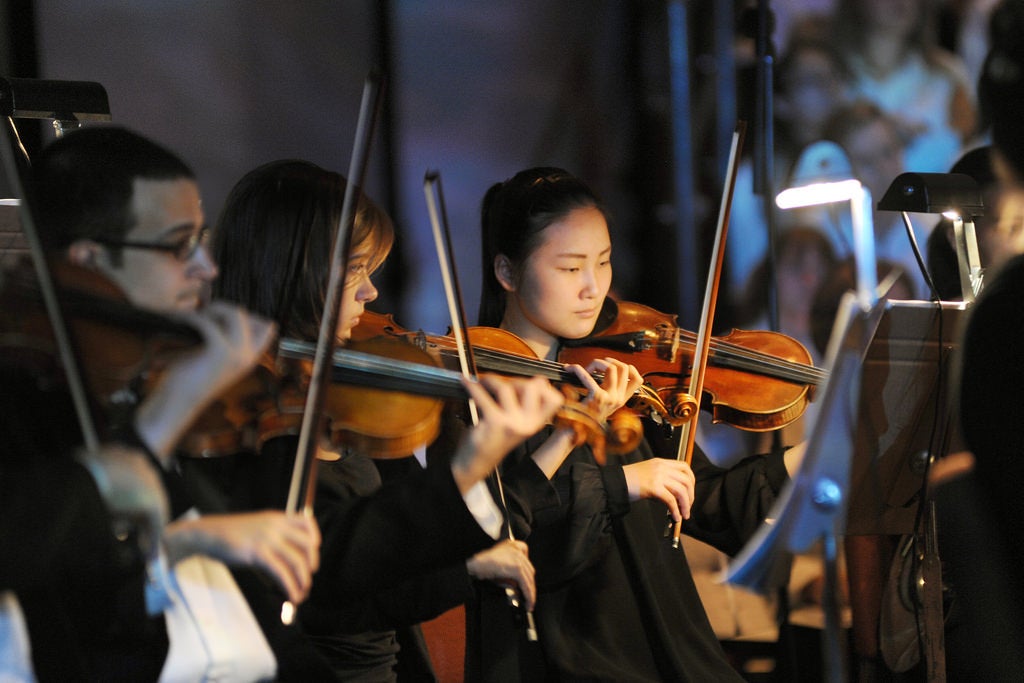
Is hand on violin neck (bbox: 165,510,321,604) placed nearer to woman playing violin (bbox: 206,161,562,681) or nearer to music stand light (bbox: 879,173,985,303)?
woman playing violin (bbox: 206,161,562,681)

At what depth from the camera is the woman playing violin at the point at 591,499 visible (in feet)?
5.30

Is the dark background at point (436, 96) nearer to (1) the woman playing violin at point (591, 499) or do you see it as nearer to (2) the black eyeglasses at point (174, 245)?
(1) the woman playing violin at point (591, 499)

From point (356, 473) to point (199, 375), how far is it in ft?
1.74

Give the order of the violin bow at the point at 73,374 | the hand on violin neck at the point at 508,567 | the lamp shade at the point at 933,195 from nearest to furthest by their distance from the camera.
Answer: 1. the violin bow at the point at 73,374
2. the hand on violin neck at the point at 508,567
3. the lamp shade at the point at 933,195

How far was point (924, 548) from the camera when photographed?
1.71 meters

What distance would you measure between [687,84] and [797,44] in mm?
348

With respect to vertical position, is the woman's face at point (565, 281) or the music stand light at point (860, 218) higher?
the music stand light at point (860, 218)

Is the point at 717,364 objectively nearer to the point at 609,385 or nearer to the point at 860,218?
the point at 609,385

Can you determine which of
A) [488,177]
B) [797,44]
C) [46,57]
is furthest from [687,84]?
[46,57]

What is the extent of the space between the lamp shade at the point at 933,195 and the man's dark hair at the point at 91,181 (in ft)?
3.91

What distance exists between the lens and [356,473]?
149 cm

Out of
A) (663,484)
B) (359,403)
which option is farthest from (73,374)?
(663,484)

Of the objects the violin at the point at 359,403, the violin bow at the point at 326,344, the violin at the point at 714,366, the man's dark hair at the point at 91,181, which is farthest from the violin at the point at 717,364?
the man's dark hair at the point at 91,181

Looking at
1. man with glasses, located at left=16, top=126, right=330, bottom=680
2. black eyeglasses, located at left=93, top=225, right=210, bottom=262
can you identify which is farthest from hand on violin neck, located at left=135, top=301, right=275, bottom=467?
black eyeglasses, located at left=93, top=225, right=210, bottom=262
